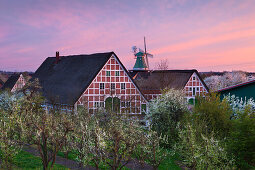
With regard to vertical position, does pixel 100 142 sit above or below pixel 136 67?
below

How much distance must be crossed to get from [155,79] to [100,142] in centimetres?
4171

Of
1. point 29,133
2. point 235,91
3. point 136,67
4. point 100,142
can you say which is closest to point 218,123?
point 235,91

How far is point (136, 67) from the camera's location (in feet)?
208

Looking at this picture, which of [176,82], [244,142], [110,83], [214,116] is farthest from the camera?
[176,82]

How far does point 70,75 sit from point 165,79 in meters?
20.2

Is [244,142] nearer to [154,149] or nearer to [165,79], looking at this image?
[154,149]

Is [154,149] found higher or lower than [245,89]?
lower

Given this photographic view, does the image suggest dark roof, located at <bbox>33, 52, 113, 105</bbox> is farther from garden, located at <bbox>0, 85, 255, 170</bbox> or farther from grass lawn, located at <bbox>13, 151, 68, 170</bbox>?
grass lawn, located at <bbox>13, 151, 68, 170</bbox>

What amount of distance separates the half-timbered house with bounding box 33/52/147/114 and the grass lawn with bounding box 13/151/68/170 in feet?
46.3

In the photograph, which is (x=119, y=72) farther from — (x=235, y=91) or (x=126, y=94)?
(x=235, y=91)

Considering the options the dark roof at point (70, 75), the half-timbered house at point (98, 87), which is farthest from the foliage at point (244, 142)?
the dark roof at point (70, 75)

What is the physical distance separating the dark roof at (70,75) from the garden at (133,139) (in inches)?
422

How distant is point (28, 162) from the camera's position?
1550cm

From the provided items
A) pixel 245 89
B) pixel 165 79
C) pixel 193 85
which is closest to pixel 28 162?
pixel 245 89
